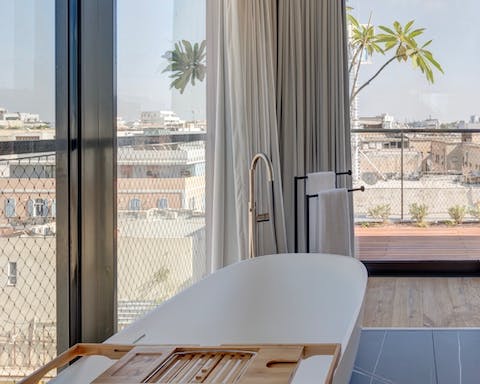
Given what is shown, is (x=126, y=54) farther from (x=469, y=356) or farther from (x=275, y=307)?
(x=469, y=356)

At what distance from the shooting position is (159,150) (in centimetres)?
260

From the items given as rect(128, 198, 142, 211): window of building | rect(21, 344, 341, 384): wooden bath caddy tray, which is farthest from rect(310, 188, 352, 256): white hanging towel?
rect(21, 344, 341, 384): wooden bath caddy tray

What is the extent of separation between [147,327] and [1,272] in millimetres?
612

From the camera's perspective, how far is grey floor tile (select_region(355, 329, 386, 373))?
2881 mm

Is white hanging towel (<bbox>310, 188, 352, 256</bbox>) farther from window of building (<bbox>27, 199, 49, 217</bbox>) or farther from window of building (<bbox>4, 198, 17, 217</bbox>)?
window of building (<bbox>4, 198, 17, 217</bbox>)

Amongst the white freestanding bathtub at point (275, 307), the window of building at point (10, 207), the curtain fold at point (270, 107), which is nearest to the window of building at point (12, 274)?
the window of building at point (10, 207)

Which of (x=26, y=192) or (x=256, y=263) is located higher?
(x=26, y=192)

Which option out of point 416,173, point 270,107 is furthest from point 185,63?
point 416,173

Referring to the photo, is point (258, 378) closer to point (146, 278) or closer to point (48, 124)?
point (48, 124)

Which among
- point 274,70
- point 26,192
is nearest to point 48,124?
point 26,192

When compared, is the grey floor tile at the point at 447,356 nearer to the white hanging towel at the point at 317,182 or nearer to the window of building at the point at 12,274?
the white hanging towel at the point at 317,182

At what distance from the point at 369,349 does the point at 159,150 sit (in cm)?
153

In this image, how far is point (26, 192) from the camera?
162cm

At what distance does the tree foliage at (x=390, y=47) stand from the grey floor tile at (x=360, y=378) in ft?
7.64
